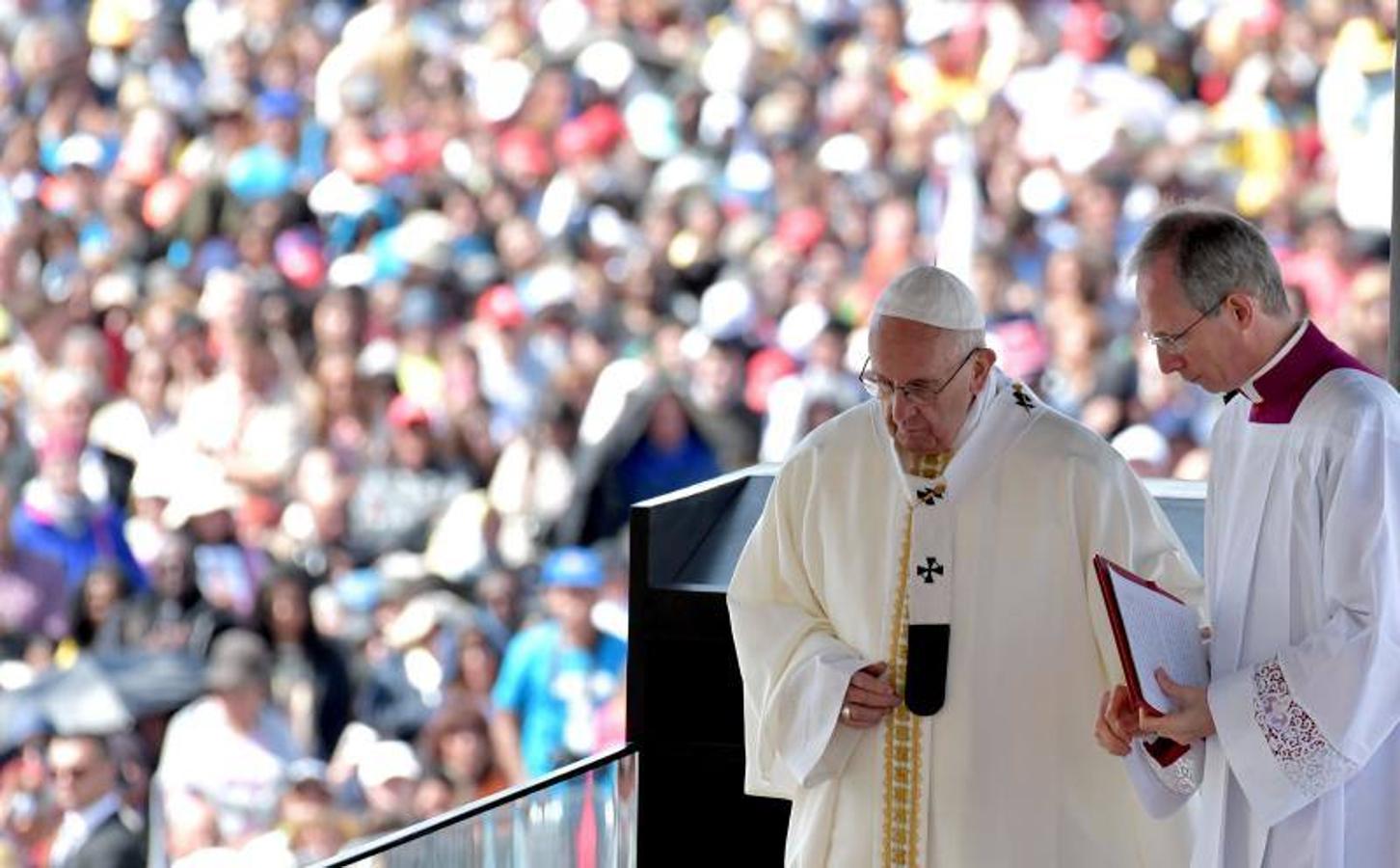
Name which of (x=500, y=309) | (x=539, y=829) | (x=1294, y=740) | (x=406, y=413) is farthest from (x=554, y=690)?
(x=1294, y=740)

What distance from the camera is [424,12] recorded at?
30.7 feet

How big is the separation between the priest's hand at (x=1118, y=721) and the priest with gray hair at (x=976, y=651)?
34 centimetres

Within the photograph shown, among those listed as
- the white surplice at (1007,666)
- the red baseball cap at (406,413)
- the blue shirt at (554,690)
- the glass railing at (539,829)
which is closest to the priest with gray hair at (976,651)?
the white surplice at (1007,666)

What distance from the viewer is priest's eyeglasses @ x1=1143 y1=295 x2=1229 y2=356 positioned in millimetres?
2215

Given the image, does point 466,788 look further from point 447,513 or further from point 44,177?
point 44,177

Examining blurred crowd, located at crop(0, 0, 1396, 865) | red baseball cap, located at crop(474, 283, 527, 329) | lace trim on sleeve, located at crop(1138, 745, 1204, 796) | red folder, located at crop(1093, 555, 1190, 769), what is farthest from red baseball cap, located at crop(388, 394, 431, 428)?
red folder, located at crop(1093, 555, 1190, 769)

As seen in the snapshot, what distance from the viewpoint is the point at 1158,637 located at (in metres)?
2.30

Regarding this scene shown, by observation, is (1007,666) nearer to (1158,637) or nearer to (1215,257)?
(1158,637)

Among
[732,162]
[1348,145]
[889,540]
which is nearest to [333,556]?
[732,162]

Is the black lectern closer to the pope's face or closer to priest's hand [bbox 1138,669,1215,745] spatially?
the pope's face

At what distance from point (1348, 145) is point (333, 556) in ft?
13.3

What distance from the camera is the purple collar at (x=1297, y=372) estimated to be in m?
2.25

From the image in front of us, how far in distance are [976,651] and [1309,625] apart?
52cm

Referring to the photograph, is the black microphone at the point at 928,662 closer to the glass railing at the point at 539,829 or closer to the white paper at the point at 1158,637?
the white paper at the point at 1158,637
